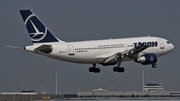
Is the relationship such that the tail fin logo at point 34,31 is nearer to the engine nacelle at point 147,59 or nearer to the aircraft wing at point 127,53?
the aircraft wing at point 127,53

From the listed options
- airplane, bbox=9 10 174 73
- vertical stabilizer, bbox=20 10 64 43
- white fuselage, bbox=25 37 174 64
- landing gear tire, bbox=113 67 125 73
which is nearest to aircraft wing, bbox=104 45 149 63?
airplane, bbox=9 10 174 73

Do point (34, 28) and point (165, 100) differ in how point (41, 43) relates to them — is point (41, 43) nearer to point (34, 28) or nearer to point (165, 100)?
point (34, 28)

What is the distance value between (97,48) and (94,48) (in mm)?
674

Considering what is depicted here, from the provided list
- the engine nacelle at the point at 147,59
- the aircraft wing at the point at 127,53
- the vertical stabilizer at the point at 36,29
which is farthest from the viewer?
the engine nacelle at the point at 147,59

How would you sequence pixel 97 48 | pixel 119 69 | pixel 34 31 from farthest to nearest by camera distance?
pixel 119 69
pixel 97 48
pixel 34 31

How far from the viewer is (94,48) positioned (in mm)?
125500

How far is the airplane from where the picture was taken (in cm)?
12250

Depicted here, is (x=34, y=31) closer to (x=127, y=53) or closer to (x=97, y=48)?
(x=97, y=48)

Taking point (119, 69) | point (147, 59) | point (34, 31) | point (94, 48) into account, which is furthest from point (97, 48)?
point (34, 31)

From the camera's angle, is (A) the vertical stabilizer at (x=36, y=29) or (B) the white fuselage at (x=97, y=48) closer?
(B) the white fuselage at (x=97, y=48)

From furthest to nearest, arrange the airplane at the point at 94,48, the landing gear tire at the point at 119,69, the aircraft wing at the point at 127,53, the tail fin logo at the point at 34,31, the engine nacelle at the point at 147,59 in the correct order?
the landing gear tire at the point at 119,69
the engine nacelle at the point at 147,59
the aircraft wing at the point at 127,53
the tail fin logo at the point at 34,31
the airplane at the point at 94,48

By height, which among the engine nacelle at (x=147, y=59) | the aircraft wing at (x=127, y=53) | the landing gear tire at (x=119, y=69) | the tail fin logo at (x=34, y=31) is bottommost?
the landing gear tire at (x=119, y=69)

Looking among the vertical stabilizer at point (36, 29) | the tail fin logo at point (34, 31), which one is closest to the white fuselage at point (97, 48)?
the vertical stabilizer at point (36, 29)

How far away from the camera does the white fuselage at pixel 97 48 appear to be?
12256cm
